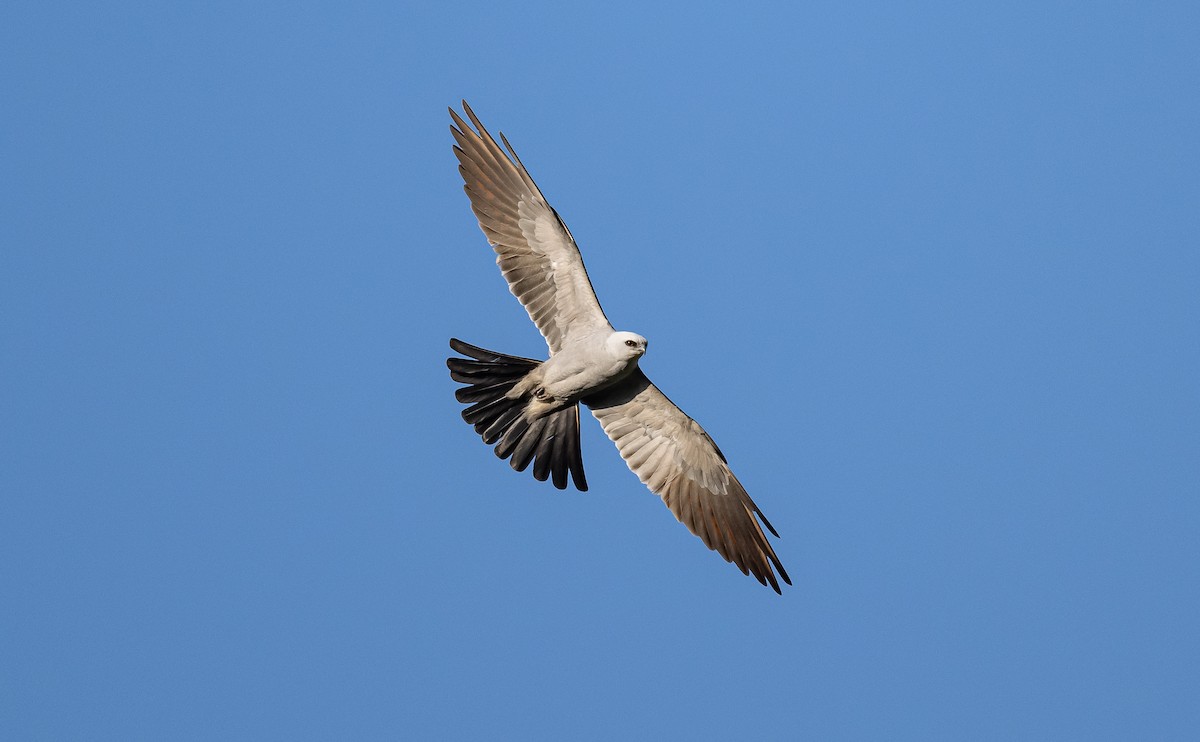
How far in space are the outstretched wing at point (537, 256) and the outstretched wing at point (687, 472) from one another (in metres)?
0.79

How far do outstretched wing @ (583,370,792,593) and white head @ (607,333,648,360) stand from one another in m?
0.86

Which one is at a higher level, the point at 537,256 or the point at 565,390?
the point at 537,256

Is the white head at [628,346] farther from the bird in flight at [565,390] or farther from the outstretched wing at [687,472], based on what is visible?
the outstretched wing at [687,472]

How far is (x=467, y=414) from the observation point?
1166 cm

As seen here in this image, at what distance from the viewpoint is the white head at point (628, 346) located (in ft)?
37.0

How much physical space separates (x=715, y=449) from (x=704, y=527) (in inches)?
28.9

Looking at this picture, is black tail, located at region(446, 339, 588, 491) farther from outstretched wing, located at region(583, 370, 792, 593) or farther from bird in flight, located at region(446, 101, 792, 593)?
outstretched wing, located at region(583, 370, 792, 593)

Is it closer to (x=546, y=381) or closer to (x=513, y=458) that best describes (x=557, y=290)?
(x=546, y=381)

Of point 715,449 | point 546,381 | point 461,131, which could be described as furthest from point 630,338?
point 461,131

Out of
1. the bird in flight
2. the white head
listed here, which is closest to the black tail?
the bird in flight

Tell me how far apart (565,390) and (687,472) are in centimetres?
155

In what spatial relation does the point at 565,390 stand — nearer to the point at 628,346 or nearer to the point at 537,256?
the point at 628,346

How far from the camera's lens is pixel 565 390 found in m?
11.7

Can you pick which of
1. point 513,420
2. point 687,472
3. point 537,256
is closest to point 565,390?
point 513,420
